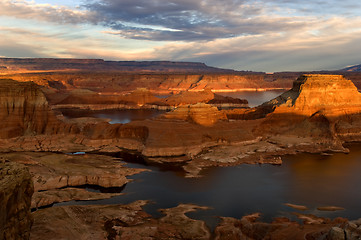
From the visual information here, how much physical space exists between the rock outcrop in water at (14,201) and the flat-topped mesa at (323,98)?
4893 centimetres

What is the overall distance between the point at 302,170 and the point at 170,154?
16.9 m

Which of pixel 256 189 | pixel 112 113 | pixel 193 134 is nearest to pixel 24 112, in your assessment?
pixel 193 134

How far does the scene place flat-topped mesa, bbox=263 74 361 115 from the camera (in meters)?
57.5

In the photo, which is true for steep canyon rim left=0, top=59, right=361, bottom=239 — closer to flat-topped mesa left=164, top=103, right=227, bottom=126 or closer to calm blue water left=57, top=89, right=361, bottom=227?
flat-topped mesa left=164, top=103, right=227, bottom=126

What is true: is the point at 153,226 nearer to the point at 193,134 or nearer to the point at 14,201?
the point at 14,201

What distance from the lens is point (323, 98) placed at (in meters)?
58.4

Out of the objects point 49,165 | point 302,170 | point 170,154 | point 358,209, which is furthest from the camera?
point 170,154

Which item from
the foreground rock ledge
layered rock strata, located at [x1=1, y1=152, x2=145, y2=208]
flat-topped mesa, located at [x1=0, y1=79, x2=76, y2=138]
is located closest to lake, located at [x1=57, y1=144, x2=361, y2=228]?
the foreground rock ledge

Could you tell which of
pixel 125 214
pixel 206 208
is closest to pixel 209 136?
pixel 206 208

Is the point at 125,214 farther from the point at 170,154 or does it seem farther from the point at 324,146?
the point at 324,146

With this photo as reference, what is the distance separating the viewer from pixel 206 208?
1069 inches

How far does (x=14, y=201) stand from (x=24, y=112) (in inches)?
1608

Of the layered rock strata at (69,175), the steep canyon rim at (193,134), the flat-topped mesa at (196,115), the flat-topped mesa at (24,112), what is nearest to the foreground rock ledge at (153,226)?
the layered rock strata at (69,175)

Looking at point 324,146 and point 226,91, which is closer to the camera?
point 324,146
